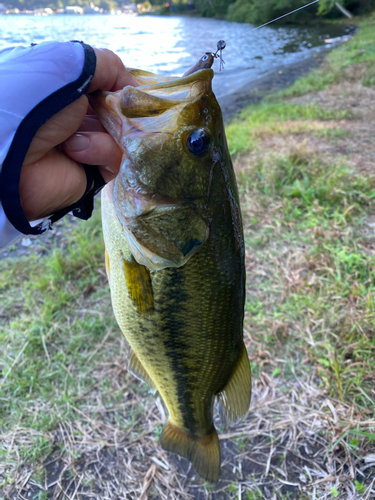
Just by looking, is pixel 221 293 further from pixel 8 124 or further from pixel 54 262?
pixel 54 262

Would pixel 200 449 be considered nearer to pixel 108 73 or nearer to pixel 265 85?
pixel 108 73

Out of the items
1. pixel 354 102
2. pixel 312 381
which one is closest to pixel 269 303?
pixel 312 381

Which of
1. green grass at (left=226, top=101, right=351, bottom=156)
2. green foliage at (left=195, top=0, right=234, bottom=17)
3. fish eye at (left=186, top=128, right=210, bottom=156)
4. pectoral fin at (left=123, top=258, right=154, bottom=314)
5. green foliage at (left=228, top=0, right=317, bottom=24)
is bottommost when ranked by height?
green grass at (left=226, top=101, right=351, bottom=156)

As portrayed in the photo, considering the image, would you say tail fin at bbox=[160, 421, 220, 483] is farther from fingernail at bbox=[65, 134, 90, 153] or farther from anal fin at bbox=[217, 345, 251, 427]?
fingernail at bbox=[65, 134, 90, 153]

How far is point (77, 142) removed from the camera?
1.09m

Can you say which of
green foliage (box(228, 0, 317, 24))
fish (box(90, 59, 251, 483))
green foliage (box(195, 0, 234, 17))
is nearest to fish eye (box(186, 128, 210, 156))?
fish (box(90, 59, 251, 483))

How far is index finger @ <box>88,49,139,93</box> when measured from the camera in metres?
1.06

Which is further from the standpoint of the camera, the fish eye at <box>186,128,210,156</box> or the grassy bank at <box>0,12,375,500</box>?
the grassy bank at <box>0,12,375,500</box>

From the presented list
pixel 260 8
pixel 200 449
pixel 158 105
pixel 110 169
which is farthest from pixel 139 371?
pixel 260 8

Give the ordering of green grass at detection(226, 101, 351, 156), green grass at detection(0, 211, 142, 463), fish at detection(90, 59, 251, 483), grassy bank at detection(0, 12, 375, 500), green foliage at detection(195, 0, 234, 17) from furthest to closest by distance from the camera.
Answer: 1. green foliage at detection(195, 0, 234, 17)
2. green grass at detection(226, 101, 351, 156)
3. green grass at detection(0, 211, 142, 463)
4. grassy bank at detection(0, 12, 375, 500)
5. fish at detection(90, 59, 251, 483)

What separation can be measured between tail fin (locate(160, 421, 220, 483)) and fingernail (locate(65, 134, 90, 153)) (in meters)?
1.59

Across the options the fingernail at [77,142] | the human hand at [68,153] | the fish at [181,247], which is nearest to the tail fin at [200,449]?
the fish at [181,247]

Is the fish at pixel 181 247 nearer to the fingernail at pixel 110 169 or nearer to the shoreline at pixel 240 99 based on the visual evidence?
the fingernail at pixel 110 169

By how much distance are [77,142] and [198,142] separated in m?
0.42
